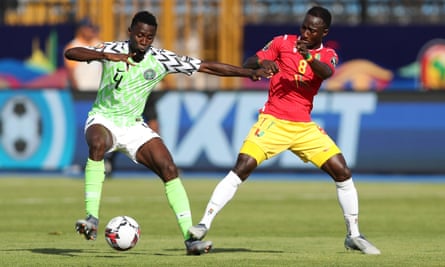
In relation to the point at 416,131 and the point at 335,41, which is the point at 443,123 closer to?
the point at 416,131

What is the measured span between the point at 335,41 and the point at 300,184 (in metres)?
7.65

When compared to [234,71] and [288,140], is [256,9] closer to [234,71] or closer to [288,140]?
[288,140]

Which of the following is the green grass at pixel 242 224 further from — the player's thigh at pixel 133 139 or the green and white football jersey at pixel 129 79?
the green and white football jersey at pixel 129 79

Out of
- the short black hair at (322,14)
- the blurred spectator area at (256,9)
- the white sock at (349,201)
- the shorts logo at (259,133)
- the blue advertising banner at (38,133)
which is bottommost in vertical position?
the blue advertising banner at (38,133)

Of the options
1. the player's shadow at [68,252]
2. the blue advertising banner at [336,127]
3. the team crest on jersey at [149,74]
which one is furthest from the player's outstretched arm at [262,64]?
the blue advertising banner at [336,127]

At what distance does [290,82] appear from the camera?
13.4 metres

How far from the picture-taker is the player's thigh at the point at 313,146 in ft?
43.4

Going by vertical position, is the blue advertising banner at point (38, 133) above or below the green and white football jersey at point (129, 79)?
below

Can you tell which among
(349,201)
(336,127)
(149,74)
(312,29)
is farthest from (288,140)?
(336,127)

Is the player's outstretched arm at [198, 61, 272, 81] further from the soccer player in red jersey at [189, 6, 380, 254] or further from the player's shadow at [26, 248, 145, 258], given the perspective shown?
the player's shadow at [26, 248, 145, 258]

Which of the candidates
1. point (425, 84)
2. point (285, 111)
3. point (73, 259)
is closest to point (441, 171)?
point (425, 84)

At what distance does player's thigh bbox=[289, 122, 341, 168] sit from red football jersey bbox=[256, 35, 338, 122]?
15cm

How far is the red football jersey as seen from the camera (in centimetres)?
1337

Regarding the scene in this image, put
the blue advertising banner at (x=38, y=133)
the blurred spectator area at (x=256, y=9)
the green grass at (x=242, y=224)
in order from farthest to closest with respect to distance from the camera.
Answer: the blurred spectator area at (x=256, y=9)
the blue advertising banner at (x=38, y=133)
the green grass at (x=242, y=224)
